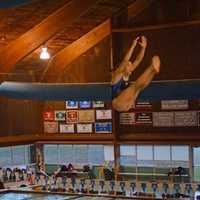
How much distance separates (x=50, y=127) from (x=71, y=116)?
794 mm

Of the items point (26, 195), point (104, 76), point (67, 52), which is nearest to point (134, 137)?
point (104, 76)

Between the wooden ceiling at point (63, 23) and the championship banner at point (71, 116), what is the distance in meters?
1.35

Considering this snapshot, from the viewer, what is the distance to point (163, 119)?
14938 mm

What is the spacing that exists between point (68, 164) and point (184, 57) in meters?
5.29

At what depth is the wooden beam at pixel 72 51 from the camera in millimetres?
15398

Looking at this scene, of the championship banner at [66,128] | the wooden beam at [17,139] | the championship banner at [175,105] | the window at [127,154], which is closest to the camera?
the championship banner at [175,105]

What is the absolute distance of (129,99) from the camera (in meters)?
9.73

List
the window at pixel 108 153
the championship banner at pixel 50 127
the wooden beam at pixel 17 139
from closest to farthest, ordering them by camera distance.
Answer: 1. the wooden beam at pixel 17 139
2. the window at pixel 108 153
3. the championship banner at pixel 50 127

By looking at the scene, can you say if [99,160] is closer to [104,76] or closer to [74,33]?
[104,76]

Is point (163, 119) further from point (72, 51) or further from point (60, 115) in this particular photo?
point (60, 115)

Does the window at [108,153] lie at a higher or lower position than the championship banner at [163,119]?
lower

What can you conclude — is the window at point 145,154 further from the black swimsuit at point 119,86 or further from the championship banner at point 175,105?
the black swimsuit at point 119,86

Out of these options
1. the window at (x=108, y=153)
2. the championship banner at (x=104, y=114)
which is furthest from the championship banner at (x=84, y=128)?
the window at (x=108, y=153)

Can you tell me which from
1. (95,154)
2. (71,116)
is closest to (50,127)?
(71,116)
